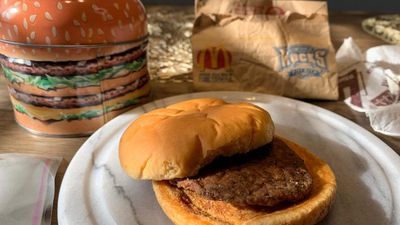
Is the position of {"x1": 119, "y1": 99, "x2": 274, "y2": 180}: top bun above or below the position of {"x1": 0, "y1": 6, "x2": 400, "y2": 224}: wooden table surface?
above

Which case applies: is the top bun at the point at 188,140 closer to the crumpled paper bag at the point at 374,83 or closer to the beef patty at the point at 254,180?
the beef patty at the point at 254,180

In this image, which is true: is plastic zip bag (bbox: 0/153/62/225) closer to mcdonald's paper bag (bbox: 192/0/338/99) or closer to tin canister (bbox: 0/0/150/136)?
tin canister (bbox: 0/0/150/136)

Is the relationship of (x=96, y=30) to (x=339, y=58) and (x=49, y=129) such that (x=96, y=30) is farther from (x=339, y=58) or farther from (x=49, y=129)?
(x=339, y=58)

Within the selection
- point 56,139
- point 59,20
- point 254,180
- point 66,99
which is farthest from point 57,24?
point 254,180

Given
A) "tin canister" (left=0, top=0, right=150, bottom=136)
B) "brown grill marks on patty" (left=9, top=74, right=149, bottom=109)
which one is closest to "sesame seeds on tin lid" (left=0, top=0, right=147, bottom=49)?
"tin canister" (left=0, top=0, right=150, bottom=136)

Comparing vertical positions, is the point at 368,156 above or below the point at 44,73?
below

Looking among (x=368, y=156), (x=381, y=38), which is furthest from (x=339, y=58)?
(x=368, y=156)
